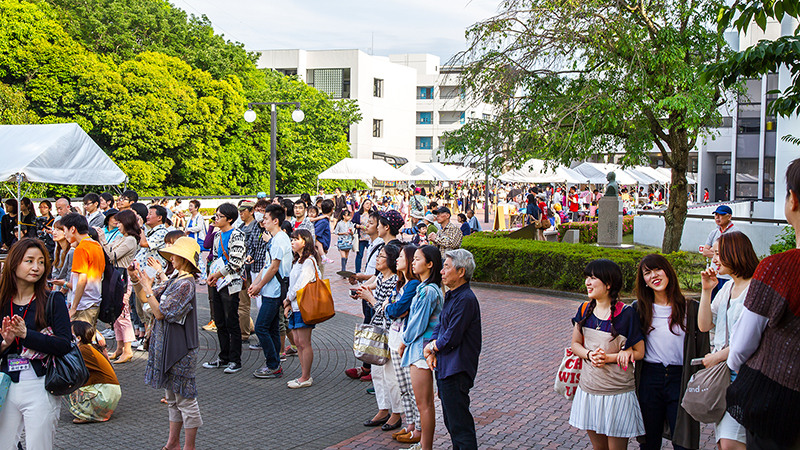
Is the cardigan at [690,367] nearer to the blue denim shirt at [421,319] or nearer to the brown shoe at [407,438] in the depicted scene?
the blue denim shirt at [421,319]

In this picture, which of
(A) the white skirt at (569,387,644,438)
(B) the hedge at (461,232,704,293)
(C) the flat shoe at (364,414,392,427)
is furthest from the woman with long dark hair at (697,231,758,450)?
(B) the hedge at (461,232,704,293)

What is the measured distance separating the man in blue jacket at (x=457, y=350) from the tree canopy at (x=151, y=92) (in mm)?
24857

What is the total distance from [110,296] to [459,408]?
4298 millimetres

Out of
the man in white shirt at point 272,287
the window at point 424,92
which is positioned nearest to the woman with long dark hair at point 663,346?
the man in white shirt at point 272,287

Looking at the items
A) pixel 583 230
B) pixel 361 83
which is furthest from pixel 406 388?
pixel 361 83

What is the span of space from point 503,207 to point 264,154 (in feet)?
55.2

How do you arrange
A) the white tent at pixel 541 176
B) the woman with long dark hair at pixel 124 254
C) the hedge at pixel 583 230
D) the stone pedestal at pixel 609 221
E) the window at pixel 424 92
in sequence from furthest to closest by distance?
1. the window at pixel 424 92
2. the white tent at pixel 541 176
3. the hedge at pixel 583 230
4. the stone pedestal at pixel 609 221
5. the woman with long dark hair at pixel 124 254

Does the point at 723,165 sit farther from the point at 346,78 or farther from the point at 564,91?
the point at 564,91

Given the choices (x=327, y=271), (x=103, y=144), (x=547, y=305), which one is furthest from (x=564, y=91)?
(x=103, y=144)

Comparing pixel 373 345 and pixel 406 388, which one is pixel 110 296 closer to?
pixel 373 345

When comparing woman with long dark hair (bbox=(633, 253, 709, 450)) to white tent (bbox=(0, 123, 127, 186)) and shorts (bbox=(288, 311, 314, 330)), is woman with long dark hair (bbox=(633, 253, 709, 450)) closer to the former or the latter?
shorts (bbox=(288, 311, 314, 330))

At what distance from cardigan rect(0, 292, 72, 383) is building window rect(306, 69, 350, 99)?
53.0 m

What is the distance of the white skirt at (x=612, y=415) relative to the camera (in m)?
3.93

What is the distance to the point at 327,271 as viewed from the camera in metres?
15.9
